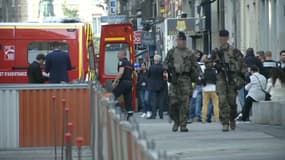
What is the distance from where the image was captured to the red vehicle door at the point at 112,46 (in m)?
34.2

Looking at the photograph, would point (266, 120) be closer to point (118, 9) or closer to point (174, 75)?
point (174, 75)

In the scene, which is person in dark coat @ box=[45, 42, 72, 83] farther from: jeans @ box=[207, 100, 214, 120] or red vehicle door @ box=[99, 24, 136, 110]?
red vehicle door @ box=[99, 24, 136, 110]

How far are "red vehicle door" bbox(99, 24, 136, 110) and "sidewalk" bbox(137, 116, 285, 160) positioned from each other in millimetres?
14662

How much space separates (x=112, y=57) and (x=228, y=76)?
57.5 ft

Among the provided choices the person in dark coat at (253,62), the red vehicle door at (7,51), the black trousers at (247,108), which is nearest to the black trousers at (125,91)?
the black trousers at (247,108)

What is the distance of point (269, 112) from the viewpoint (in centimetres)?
2044

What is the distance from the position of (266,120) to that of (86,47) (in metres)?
6.45

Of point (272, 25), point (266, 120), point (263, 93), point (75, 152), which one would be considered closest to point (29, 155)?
point (75, 152)

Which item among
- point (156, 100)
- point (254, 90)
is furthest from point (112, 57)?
point (254, 90)

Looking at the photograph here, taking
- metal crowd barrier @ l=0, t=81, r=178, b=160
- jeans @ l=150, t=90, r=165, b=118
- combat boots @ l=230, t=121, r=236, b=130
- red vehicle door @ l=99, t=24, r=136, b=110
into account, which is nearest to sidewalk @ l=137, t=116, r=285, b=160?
combat boots @ l=230, t=121, r=236, b=130

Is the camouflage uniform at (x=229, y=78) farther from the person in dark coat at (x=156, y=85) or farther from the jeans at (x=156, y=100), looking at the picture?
the jeans at (x=156, y=100)

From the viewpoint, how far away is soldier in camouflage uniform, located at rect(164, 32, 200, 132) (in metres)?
17.7

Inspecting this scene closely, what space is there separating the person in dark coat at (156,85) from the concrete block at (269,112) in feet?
16.4

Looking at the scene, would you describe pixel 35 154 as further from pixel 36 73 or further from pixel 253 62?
pixel 253 62
